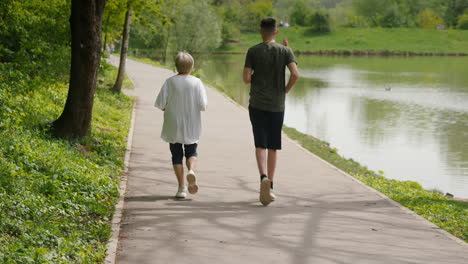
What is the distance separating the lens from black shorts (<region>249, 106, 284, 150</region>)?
25.3ft

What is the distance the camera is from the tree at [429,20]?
121 metres

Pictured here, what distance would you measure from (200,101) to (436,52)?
90.7 meters

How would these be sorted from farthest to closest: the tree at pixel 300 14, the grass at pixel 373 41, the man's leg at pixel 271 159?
1. the tree at pixel 300 14
2. the grass at pixel 373 41
3. the man's leg at pixel 271 159

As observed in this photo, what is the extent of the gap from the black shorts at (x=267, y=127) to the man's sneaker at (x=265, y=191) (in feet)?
1.67

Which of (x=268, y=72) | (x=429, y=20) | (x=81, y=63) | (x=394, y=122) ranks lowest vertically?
(x=394, y=122)

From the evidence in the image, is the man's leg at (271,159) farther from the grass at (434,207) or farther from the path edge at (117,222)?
the grass at (434,207)

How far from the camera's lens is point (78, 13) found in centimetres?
1005

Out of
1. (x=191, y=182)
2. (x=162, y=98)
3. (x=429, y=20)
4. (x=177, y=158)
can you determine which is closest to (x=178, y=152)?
(x=177, y=158)

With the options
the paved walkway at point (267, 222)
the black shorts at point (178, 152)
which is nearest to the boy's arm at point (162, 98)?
the black shorts at point (178, 152)

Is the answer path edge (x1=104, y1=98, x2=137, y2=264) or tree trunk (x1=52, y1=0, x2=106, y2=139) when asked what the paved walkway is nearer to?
path edge (x1=104, y1=98, x2=137, y2=264)

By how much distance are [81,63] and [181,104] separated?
3188 millimetres

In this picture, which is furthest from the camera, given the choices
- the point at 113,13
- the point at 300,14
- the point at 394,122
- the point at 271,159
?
the point at 300,14

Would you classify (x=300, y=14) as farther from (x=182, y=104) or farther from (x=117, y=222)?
(x=117, y=222)

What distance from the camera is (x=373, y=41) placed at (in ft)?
325
